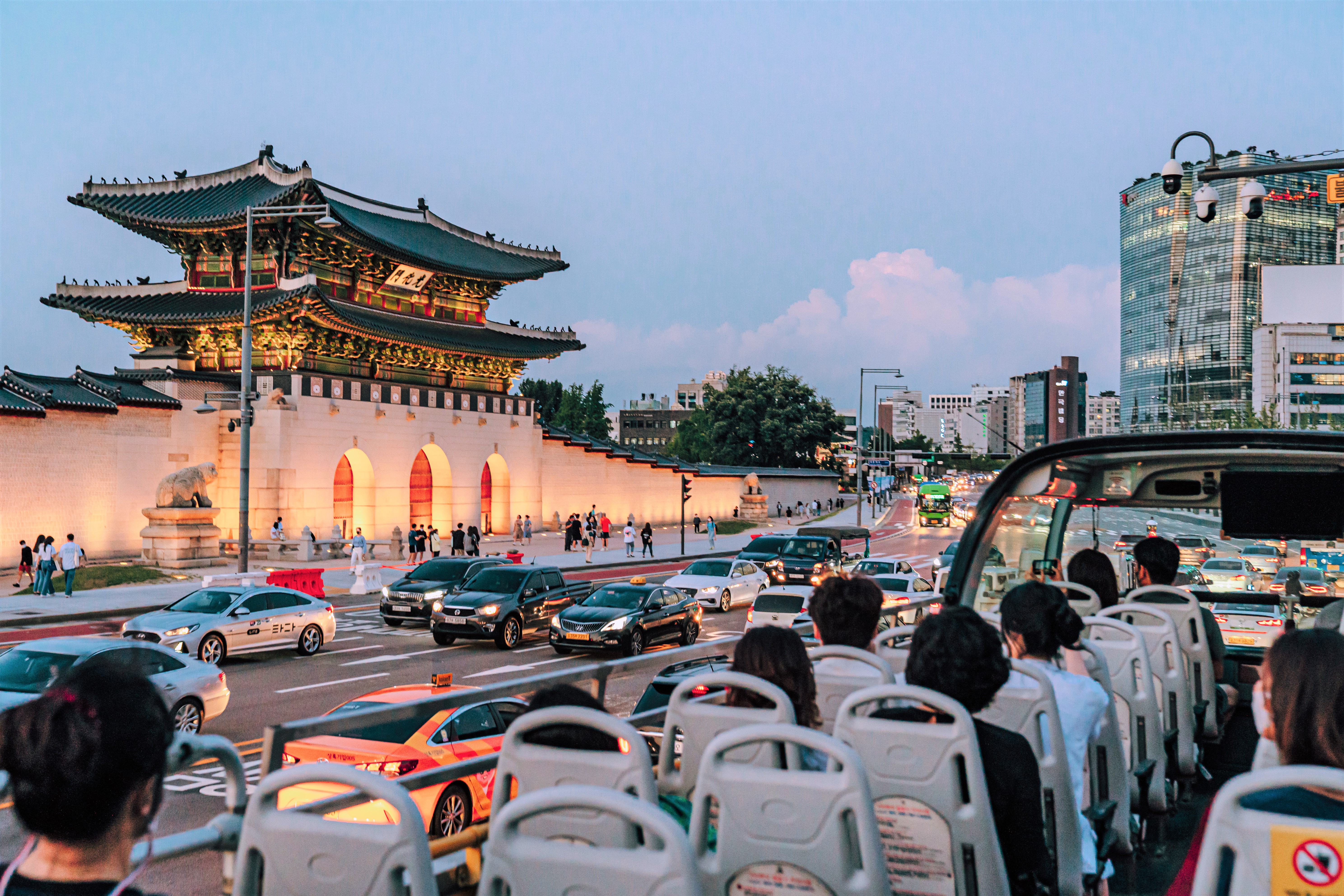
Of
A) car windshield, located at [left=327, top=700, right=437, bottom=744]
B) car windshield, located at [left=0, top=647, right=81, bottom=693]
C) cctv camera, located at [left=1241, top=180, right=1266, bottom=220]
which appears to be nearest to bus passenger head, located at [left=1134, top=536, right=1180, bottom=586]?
car windshield, located at [left=327, top=700, right=437, bottom=744]

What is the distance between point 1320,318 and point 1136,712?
9665cm

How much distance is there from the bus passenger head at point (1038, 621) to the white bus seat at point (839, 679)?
1.94ft

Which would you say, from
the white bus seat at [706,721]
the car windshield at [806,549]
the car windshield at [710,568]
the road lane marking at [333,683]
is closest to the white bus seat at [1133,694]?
the white bus seat at [706,721]

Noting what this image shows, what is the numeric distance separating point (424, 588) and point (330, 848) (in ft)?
71.4

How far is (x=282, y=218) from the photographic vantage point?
4059cm

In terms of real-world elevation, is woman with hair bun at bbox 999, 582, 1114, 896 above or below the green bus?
above

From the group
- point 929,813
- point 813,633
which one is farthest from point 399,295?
point 929,813

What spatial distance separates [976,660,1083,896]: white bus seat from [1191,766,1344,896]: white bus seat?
60.2 inches

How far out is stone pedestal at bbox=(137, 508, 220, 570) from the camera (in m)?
33.8

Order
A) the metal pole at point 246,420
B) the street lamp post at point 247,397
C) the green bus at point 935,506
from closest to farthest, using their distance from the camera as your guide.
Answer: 1. the street lamp post at point 247,397
2. the metal pole at point 246,420
3. the green bus at point 935,506

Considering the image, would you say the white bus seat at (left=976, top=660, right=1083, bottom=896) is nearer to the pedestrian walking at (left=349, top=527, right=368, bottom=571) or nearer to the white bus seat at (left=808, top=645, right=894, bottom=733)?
the white bus seat at (left=808, top=645, right=894, bottom=733)

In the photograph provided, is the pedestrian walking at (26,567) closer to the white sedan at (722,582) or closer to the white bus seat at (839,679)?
the white sedan at (722,582)

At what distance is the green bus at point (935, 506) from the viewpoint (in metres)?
72.2

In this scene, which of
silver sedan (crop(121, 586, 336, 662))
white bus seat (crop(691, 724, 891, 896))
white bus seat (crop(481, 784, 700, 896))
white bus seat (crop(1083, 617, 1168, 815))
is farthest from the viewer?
silver sedan (crop(121, 586, 336, 662))
